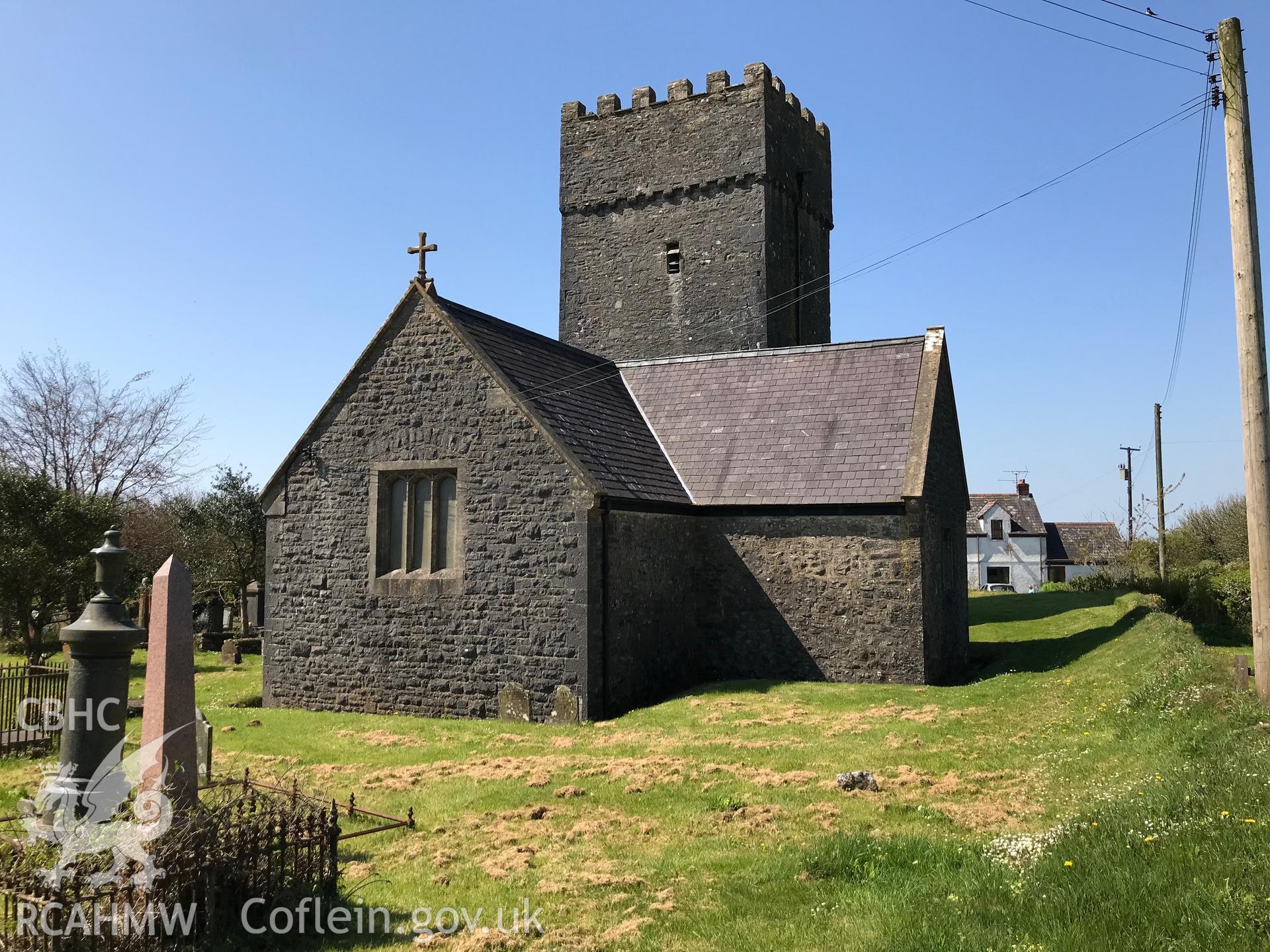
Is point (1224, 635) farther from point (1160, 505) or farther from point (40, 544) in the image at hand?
point (40, 544)

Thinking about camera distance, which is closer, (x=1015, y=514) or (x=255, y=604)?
(x=255, y=604)

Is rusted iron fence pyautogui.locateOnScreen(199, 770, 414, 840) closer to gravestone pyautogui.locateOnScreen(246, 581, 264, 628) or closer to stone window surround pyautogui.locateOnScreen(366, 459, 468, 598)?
stone window surround pyautogui.locateOnScreen(366, 459, 468, 598)

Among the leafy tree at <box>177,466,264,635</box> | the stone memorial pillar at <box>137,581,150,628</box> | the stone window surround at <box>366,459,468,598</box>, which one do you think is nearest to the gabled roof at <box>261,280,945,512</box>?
the stone window surround at <box>366,459,468,598</box>

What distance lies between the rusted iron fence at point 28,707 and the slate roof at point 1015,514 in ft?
191

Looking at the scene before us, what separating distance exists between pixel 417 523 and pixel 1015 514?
5642 cm

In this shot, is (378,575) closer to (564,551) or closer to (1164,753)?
(564,551)

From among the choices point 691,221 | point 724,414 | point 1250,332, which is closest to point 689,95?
point 691,221

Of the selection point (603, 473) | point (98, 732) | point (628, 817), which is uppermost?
point (603, 473)

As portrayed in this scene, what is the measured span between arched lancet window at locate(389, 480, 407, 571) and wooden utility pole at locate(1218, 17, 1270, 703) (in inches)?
537

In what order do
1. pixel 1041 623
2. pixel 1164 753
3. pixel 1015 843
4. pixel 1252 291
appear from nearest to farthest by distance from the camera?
pixel 1015 843, pixel 1164 753, pixel 1252 291, pixel 1041 623

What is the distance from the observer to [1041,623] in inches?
1107

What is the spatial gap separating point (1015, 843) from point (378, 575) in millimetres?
12876

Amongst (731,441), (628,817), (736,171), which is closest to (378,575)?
(731,441)

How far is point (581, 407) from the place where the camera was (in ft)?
62.3
